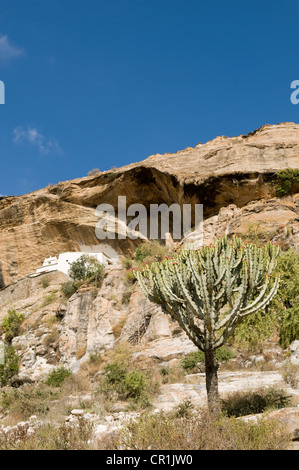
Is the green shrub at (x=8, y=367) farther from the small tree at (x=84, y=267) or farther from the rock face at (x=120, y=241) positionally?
the small tree at (x=84, y=267)

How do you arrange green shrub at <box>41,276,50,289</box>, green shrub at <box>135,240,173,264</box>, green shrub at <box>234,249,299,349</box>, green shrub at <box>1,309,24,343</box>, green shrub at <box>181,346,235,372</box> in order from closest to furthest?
1. green shrub at <box>234,249,299,349</box>
2. green shrub at <box>181,346,235,372</box>
3. green shrub at <box>1,309,24,343</box>
4. green shrub at <box>135,240,173,264</box>
5. green shrub at <box>41,276,50,289</box>

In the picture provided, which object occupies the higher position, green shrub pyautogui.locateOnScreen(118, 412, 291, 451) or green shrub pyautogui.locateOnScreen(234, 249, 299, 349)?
green shrub pyautogui.locateOnScreen(234, 249, 299, 349)

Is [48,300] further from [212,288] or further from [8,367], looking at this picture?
[212,288]

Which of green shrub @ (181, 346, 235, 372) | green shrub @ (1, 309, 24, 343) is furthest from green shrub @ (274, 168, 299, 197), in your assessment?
green shrub @ (1, 309, 24, 343)

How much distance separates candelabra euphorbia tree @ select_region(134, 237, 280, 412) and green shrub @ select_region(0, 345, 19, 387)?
1181 centimetres

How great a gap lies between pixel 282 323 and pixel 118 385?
16.8 ft

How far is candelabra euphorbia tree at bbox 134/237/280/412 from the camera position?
8117 millimetres

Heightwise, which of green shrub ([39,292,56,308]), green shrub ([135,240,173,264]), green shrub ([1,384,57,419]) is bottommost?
green shrub ([1,384,57,419])

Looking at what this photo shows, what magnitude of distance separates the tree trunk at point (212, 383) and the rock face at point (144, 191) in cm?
1458

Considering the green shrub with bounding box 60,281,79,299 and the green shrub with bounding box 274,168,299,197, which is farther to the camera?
the green shrub with bounding box 60,281,79,299

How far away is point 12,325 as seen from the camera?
2234cm

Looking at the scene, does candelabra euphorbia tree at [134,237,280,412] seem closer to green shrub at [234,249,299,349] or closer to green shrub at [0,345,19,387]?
green shrub at [234,249,299,349]
